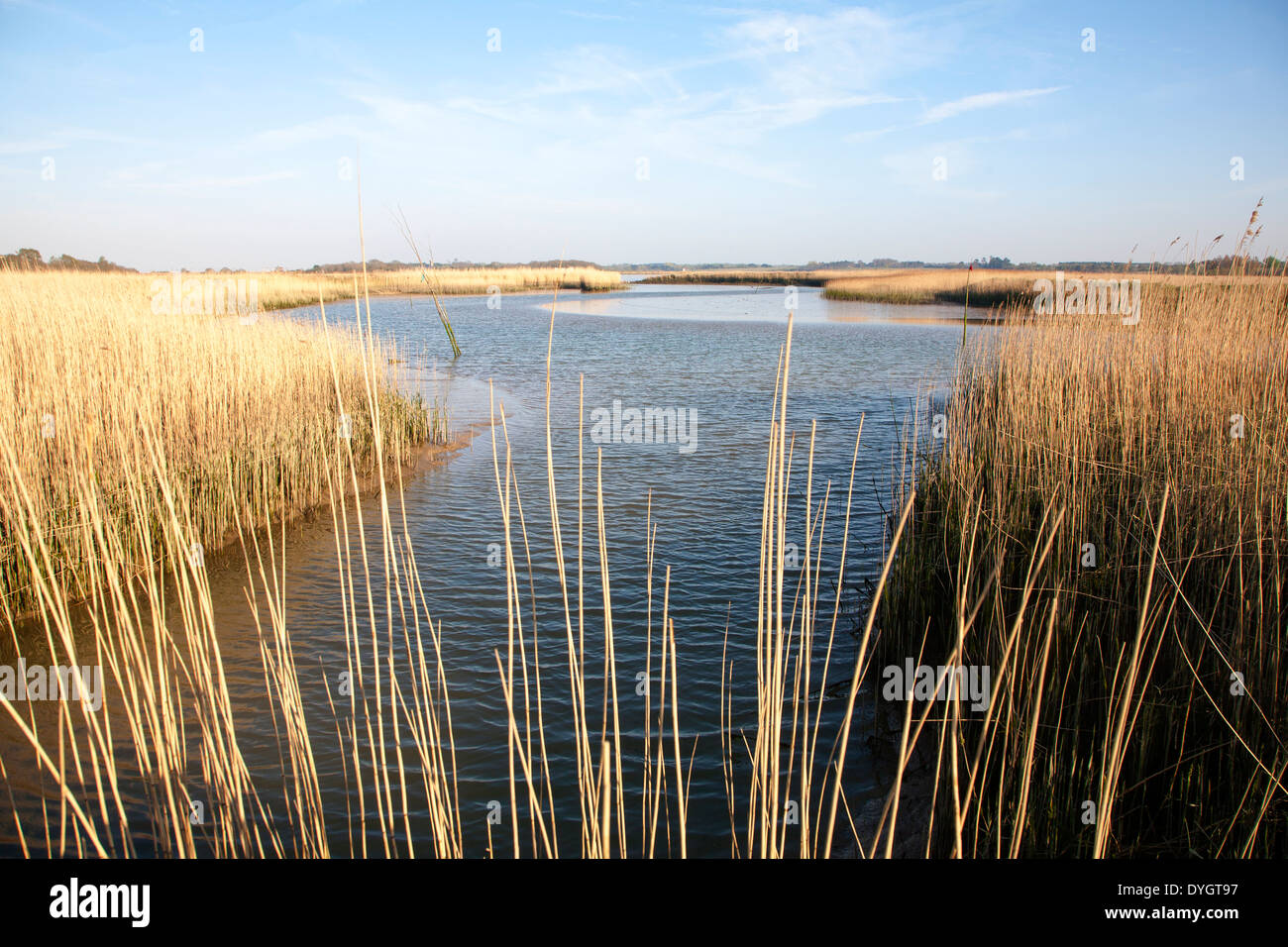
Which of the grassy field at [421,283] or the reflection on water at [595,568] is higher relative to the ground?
the grassy field at [421,283]

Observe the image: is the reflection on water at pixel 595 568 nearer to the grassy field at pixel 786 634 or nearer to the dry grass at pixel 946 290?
the grassy field at pixel 786 634

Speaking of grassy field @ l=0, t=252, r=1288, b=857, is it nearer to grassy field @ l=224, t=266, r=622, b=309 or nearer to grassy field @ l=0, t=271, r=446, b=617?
grassy field @ l=0, t=271, r=446, b=617

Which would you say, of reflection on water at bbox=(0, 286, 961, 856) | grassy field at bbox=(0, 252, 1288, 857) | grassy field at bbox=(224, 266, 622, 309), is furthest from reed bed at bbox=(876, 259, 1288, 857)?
grassy field at bbox=(224, 266, 622, 309)

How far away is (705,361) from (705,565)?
46.7 ft

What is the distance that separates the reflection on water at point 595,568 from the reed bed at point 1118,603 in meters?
0.83

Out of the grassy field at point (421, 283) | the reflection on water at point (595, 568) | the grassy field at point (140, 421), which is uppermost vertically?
the grassy field at point (421, 283)

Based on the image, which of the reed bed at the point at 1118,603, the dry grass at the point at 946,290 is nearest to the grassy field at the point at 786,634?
the reed bed at the point at 1118,603

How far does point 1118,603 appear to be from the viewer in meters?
3.31

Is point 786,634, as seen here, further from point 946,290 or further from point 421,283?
point 946,290

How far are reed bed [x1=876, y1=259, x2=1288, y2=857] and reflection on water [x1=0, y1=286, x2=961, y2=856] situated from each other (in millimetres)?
831

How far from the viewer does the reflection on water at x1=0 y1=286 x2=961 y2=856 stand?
3939mm

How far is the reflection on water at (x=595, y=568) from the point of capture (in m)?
3.94

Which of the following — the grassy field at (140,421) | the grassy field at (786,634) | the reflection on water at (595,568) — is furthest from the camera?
the grassy field at (140,421)
